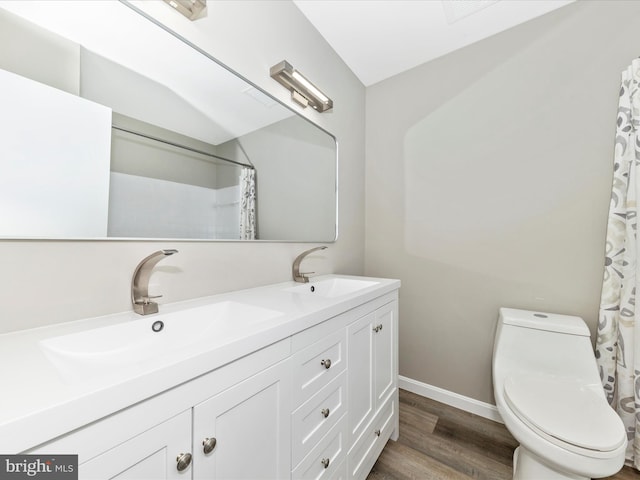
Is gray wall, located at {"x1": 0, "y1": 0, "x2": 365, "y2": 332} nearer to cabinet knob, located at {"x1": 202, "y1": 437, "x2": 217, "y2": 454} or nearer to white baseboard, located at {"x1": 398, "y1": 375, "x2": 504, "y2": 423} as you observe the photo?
cabinet knob, located at {"x1": 202, "y1": 437, "x2": 217, "y2": 454}

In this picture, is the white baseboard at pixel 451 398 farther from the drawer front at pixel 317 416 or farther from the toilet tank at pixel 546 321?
the drawer front at pixel 317 416

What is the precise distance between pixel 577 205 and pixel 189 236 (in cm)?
205

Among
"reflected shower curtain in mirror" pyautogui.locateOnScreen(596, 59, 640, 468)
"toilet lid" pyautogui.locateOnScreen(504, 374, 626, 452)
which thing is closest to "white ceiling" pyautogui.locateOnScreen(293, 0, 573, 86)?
"reflected shower curtain in mirror" pyautogui.locateOnScreen(596, 59, 640, 468)

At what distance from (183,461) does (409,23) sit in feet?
7.68

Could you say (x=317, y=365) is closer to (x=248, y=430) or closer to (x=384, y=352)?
(x=248, y=430)

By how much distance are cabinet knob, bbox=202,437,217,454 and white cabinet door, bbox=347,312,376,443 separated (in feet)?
2.01

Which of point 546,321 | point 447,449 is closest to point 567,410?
point 546,321

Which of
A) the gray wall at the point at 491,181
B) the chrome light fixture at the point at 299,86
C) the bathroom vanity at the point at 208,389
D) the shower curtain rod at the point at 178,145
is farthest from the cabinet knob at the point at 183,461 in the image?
the gray wall at the point at 491,181

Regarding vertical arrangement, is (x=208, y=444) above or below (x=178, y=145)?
below

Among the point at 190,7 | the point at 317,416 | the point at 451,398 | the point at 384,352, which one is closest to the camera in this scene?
the point at 317,416

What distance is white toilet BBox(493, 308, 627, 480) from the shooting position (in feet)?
3.09

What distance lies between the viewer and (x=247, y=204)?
1.31 metres

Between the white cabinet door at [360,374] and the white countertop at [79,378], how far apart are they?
0.36 metres

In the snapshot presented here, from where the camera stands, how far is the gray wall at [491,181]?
4.85 ft
